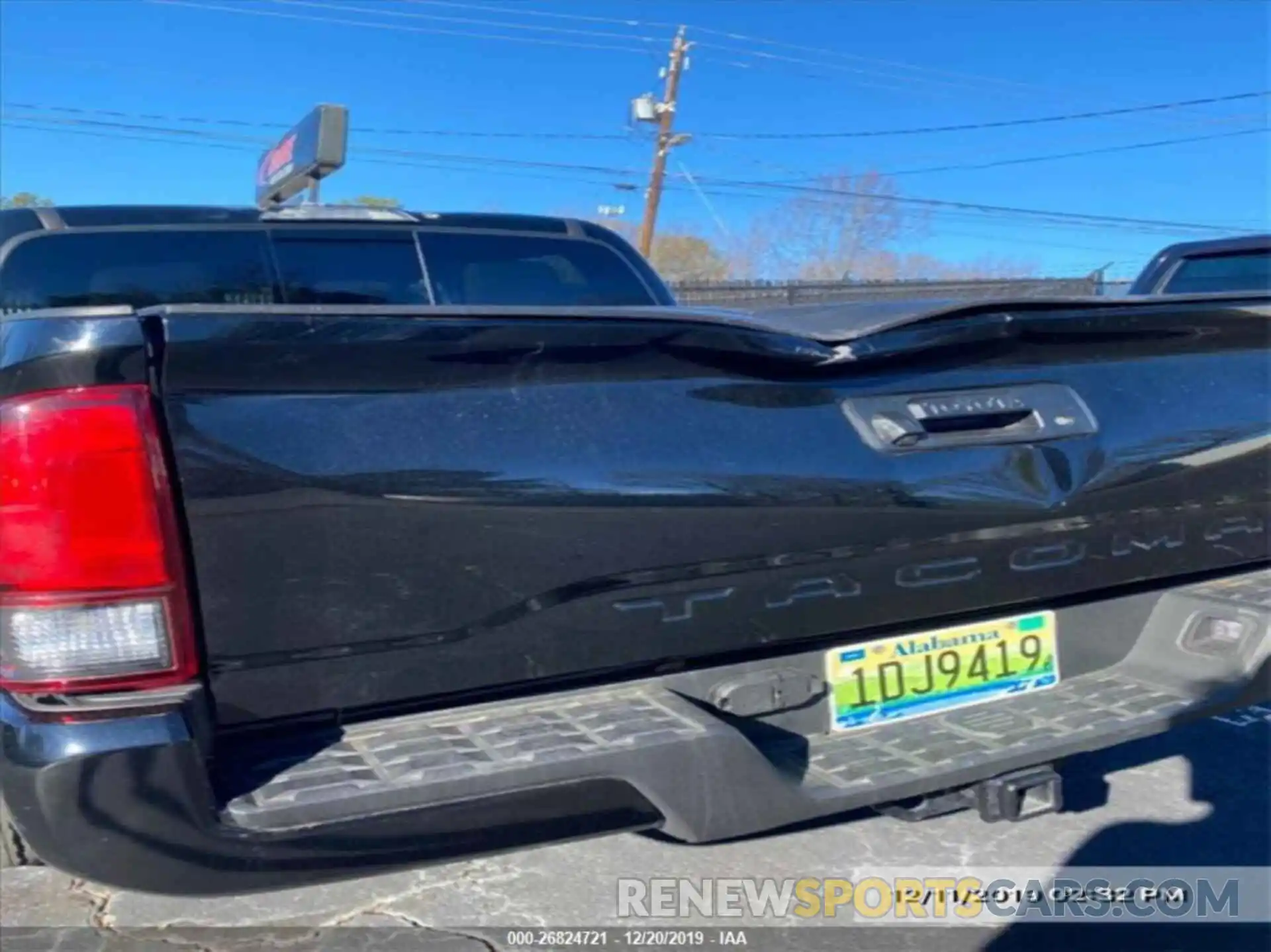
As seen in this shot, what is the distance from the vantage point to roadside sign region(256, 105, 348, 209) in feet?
16.9

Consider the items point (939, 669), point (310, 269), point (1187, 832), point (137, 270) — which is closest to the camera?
point (939, 669)

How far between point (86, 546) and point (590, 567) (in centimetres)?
83

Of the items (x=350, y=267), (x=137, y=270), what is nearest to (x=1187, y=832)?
(x=350, y=267)

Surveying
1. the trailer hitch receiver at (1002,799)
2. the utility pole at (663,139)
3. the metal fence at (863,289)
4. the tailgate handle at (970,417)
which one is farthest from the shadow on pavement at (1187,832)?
the utility pole at (663,139)

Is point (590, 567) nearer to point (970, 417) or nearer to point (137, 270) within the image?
point (970, 417)

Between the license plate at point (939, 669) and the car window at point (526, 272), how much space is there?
2.52 metres

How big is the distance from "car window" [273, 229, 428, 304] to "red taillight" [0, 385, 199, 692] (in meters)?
2.56

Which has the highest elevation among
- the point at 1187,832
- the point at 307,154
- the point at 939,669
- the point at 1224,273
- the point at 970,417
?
the point at 307,154

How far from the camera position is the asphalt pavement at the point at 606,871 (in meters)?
3.06

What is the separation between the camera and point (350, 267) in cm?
450

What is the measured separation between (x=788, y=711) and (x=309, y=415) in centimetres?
112

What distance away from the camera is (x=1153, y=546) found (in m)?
2.81

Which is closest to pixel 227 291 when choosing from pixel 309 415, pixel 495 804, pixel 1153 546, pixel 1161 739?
pixel 309 415

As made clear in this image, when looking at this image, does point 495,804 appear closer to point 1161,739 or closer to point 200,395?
point 200,395
